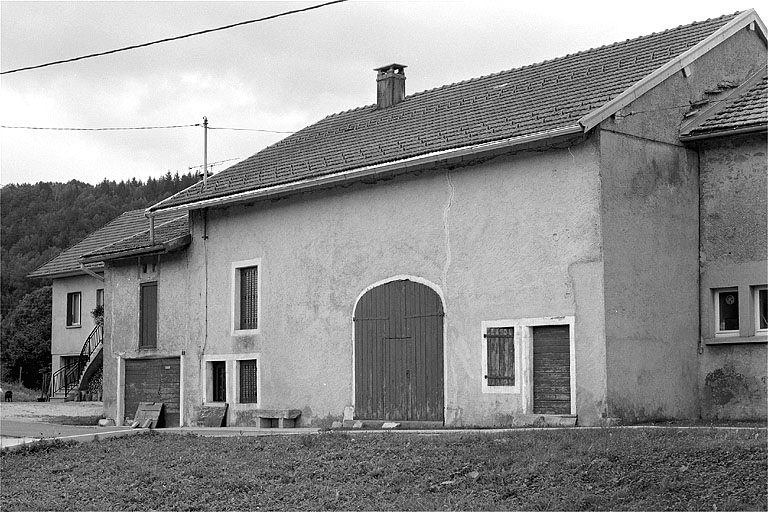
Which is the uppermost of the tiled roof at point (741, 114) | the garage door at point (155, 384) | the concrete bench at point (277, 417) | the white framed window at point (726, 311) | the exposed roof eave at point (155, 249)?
the tiled roof at point (741, 114)

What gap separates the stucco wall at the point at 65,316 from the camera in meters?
41.5

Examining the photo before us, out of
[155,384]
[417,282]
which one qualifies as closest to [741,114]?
[417,282]

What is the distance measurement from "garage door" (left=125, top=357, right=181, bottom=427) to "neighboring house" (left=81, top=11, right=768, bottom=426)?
4.23ft

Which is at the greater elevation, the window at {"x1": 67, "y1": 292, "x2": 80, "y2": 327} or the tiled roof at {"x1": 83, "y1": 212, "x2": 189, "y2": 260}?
the tiled roof at {"x1": 83, "y1": 212, "x2": 189, "y2": 260}

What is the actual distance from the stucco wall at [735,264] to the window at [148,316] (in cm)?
1416

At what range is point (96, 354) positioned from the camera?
1521 inches

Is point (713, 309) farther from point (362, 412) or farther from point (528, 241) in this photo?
point (362, 412)

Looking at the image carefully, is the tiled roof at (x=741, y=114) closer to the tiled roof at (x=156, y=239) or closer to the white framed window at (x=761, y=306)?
the white framed window at (x=761, y=306)

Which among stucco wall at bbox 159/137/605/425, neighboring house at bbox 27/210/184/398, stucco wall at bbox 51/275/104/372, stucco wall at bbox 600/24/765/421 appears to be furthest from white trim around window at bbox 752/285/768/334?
stucco wall at bbox 51/275/104/372

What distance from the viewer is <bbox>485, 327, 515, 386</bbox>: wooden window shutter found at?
1922 centimetres

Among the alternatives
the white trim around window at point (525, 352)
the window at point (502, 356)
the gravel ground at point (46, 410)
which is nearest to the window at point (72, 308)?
the gravel ground at point (46, 410)

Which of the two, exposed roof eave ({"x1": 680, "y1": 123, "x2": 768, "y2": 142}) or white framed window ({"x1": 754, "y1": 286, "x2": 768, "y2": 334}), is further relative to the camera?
white framed window ({"x1": 754, "y1": 286, "x2": 768, "y2": 334})

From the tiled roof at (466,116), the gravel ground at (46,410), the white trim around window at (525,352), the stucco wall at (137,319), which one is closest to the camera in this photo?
the white trim around window at (525,352)

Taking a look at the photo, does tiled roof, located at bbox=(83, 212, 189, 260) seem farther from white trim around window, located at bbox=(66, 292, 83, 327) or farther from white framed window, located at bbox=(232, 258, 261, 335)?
white trim around window, located at bbox=(66, 292, 83, 327)
